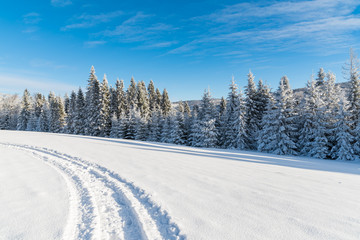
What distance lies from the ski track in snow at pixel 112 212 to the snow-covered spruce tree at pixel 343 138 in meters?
21.6

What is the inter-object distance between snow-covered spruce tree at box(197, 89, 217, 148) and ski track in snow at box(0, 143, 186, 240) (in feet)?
66.6

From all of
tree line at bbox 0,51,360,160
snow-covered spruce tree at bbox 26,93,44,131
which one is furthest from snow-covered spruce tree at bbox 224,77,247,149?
snow-covered spruce tree at bbox 26,93,44,131

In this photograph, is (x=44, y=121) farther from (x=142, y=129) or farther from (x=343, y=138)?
(x=343, y=138)

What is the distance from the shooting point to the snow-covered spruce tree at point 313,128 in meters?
18.4

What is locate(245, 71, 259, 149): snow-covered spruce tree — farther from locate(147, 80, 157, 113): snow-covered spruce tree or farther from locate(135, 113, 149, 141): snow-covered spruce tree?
locate(147, 80, 157, 113): snow-covered spruce tree

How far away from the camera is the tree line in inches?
739

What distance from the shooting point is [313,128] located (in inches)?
788

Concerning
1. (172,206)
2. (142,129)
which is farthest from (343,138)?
(142,129)

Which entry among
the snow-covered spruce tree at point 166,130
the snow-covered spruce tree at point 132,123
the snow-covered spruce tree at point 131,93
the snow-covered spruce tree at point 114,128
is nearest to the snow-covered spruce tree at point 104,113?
the snow-covered spruce tree at point 114,128

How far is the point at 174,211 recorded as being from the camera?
147 inches

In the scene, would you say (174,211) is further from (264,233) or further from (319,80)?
(319,80)

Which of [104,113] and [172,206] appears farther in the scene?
[104,113]

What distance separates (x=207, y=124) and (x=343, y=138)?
15.2 metres

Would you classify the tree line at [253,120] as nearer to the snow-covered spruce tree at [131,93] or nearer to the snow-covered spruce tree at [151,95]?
the snow-covered spruce tree at [131,93]
